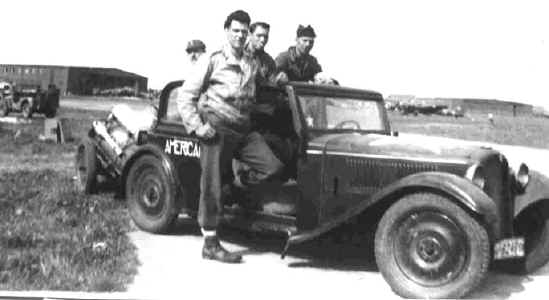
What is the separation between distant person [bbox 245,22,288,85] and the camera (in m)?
5.82

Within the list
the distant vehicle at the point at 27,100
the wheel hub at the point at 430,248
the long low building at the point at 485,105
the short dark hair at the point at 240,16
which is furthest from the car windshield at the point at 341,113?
the long low building at the point at 485,105

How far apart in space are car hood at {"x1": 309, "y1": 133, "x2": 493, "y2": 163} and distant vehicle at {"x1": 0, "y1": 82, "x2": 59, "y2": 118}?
26019mm

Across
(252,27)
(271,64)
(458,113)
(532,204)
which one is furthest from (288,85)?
(458,113)

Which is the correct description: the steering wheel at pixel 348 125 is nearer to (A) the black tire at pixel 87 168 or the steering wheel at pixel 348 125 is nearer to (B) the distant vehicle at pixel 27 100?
(A) the black tire at pixel 87 168

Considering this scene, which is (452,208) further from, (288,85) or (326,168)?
(288,85)

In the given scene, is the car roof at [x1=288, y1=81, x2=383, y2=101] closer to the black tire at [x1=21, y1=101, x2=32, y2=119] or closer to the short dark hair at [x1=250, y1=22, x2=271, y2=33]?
the short dark hair at [x1=250, y1=22, x2=271, y2=33]

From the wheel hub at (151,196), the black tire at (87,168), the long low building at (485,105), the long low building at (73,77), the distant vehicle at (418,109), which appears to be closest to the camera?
the wheel hub at (151,196)

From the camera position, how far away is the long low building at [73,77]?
226 feet

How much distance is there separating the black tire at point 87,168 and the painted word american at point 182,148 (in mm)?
2179

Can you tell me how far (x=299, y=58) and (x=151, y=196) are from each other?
2.10 m

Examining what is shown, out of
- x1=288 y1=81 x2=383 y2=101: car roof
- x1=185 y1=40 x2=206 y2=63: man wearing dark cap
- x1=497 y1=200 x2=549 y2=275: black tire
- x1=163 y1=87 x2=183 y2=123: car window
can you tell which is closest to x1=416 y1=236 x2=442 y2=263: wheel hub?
x1=497 y1=200 x2=549 y2=275: black tire

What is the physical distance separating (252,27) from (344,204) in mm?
2244

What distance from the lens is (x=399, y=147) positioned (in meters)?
5.07

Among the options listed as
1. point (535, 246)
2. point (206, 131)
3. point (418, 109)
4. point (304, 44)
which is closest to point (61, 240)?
point (206, 131)
